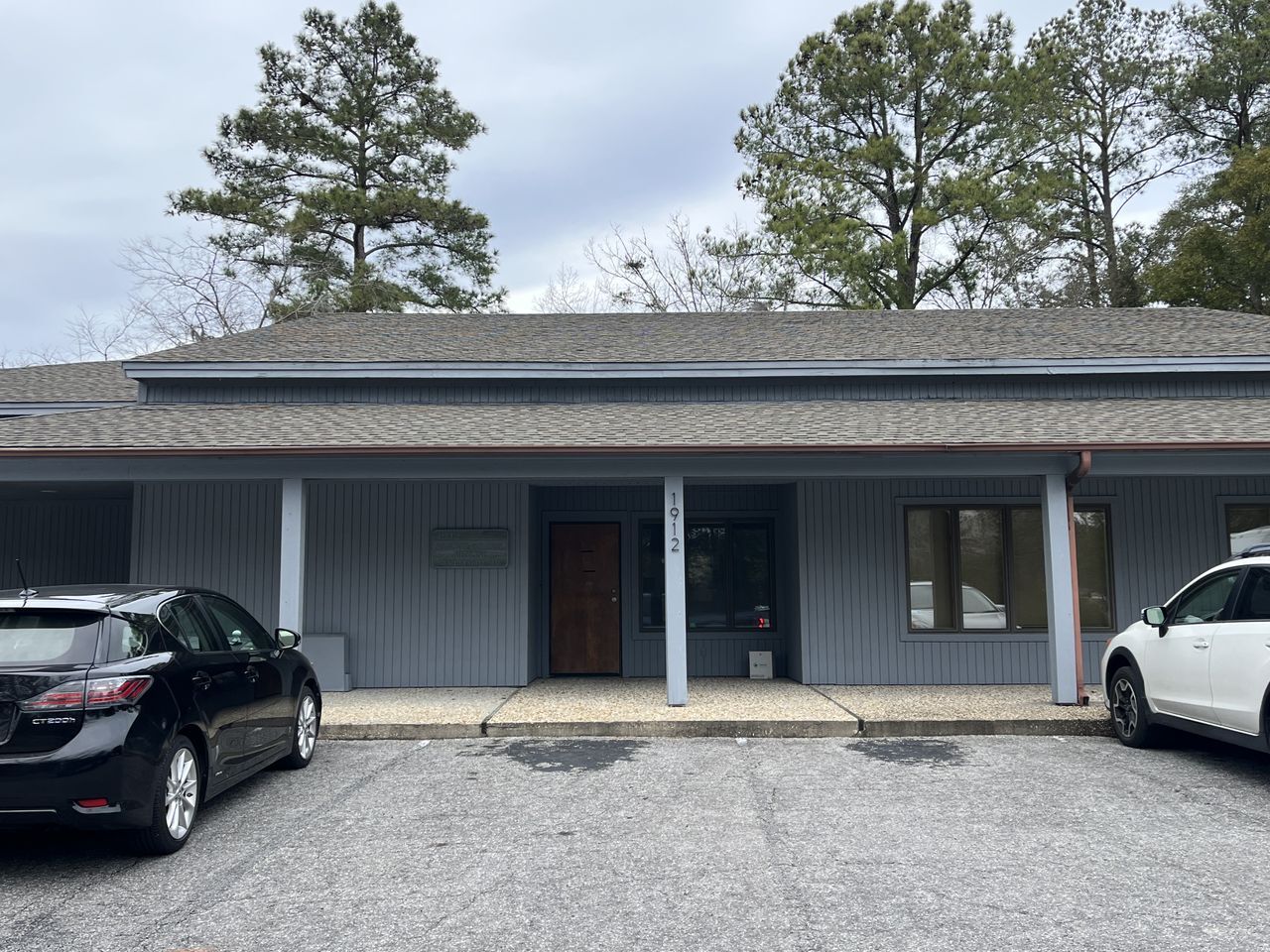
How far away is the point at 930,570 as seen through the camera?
11.8 meters

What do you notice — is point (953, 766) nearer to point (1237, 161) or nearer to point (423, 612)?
point (423, 612)

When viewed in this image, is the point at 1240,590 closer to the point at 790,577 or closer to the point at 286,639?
the point at 790,577

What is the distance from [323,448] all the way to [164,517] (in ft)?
11.1

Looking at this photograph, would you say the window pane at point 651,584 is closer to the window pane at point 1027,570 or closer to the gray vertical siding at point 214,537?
the window pane at point 1027,570

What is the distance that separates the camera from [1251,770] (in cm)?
726

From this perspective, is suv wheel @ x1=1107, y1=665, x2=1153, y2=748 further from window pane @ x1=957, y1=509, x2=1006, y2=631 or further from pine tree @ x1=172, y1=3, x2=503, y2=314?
pine tree @ x1=172, y1=3, x2=503, y2=314

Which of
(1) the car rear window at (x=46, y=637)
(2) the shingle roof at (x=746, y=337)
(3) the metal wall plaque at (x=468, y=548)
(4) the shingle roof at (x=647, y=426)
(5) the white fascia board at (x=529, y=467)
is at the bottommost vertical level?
(1) the car rear window at (x=46, y=637)

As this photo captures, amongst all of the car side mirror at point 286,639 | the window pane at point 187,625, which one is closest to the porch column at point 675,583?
the car side mirror at point 286,639

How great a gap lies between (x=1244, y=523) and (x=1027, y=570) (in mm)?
2624

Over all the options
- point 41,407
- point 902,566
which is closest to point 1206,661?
point 902,566

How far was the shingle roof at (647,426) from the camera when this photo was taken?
32.1 feet

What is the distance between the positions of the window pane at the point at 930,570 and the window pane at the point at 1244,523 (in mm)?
3290

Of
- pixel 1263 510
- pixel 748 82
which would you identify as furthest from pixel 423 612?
pixel 748 82

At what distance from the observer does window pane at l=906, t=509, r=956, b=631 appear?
38.4 feet
